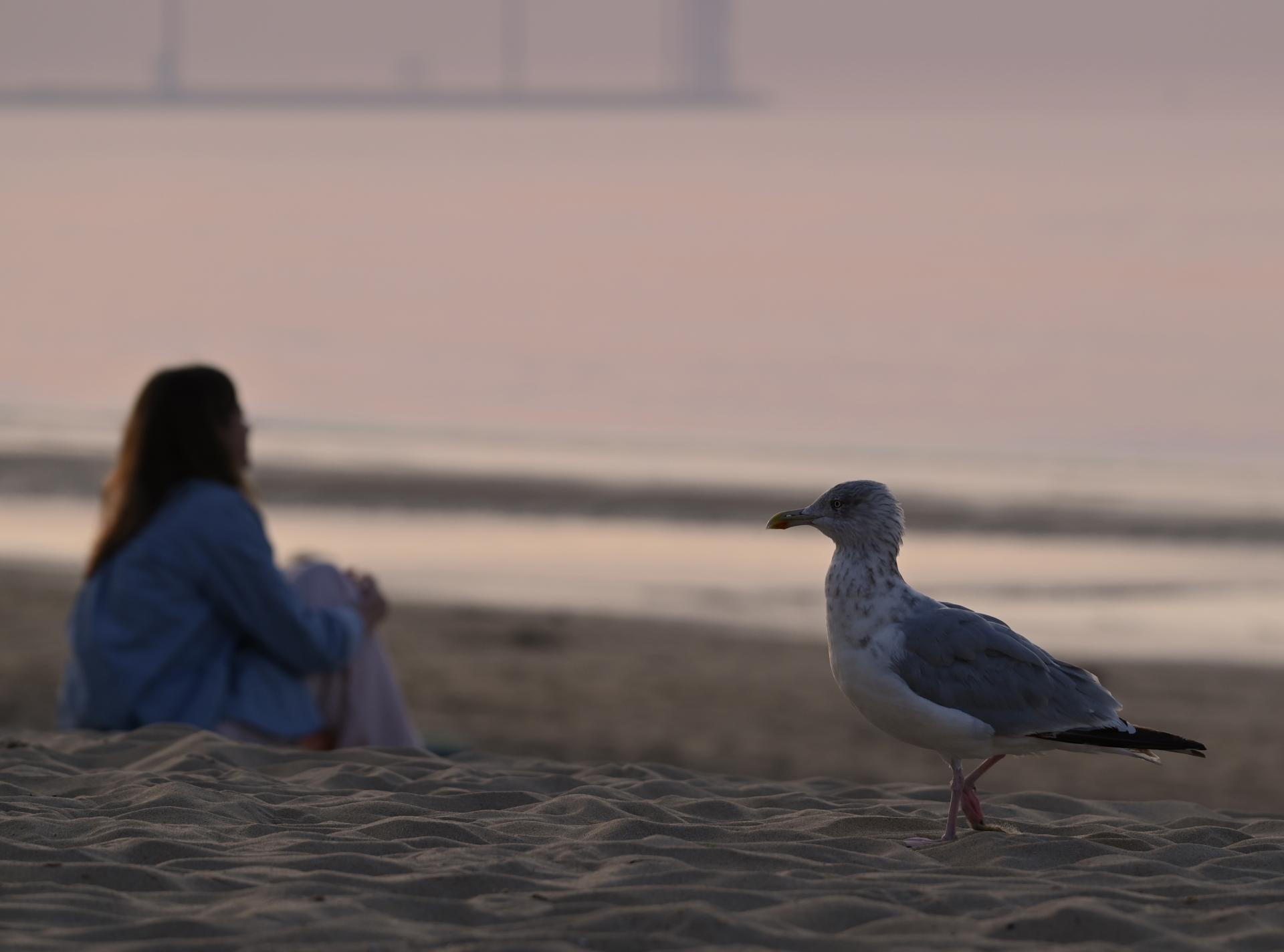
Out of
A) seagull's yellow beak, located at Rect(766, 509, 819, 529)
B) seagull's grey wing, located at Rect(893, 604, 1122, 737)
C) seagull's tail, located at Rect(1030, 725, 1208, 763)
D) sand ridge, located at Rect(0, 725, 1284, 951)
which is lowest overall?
sand ridge, located at Rect(0, 725, 1284, 951)

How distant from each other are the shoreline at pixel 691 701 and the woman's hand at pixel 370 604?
1957 millimetres

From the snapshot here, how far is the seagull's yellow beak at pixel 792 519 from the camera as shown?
15.0 ft

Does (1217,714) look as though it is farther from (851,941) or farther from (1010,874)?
(851,941)

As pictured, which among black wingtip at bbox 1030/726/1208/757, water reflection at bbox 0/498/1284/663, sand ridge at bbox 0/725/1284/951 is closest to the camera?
sand ridge at bbox 0/725/1284/951

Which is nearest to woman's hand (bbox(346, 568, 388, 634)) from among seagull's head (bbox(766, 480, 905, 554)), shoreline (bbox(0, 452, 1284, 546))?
seagull's head (bbox(766, 480, 905, 554))

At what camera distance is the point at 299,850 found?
4293 mm

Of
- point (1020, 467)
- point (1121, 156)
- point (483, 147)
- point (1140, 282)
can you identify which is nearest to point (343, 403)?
point (1020, 467)

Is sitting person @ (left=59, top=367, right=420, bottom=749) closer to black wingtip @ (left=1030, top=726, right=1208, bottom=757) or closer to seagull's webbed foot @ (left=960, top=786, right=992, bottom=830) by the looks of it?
seagull's webbed foot @ (left=960, top=786, right=992, bottom=830)

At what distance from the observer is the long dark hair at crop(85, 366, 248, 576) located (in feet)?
20.1

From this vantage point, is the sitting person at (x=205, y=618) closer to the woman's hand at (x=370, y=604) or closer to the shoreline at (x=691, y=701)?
the woman's hand at (x=370, y=604)

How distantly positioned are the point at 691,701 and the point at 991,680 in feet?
20.6

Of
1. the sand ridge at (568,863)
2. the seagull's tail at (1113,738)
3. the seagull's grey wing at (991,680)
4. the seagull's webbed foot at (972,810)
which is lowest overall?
the sand ridge at (568,863)

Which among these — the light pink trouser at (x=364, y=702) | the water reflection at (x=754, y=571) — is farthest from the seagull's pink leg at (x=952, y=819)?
the water reflection at (x=754, y=571)

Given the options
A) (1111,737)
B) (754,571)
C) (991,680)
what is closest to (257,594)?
(991,680)
